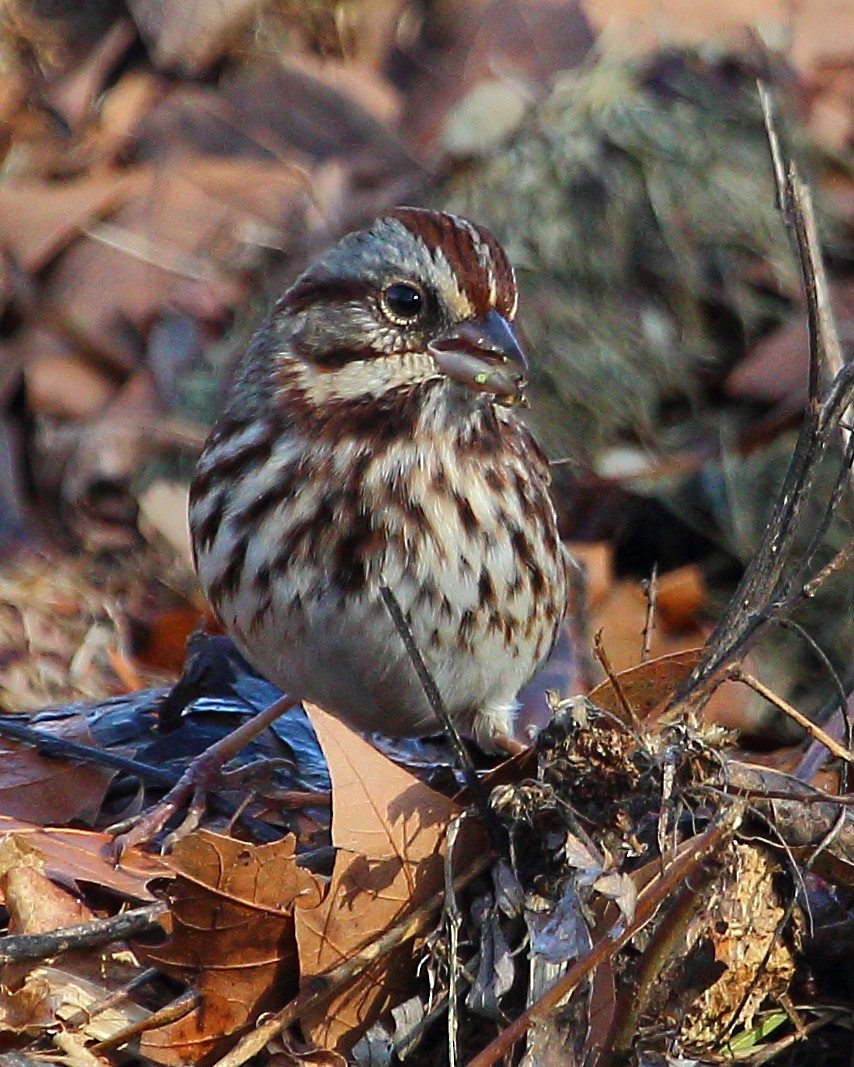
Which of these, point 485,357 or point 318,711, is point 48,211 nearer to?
point 485,357

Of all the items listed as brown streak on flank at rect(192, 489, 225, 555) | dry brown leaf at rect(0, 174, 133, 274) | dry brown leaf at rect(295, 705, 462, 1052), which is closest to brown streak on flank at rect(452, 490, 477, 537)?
brown streak on flank at rect(192, 489, 225, 555)

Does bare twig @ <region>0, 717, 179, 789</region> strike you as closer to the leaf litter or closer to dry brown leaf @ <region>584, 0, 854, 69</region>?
the leaf litter

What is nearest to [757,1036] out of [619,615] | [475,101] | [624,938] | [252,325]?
[624,938]

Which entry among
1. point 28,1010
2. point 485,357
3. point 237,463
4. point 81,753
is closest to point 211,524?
point 237,463

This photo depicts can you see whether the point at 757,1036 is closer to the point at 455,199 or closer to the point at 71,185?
the point at 455,199

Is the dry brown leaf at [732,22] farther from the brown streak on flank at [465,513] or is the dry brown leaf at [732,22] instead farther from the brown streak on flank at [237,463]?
the brown streak on flank at [465,513]

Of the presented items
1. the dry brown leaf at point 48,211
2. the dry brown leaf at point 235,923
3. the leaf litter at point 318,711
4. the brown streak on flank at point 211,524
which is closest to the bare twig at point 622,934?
the leaf litter at point 318,711
